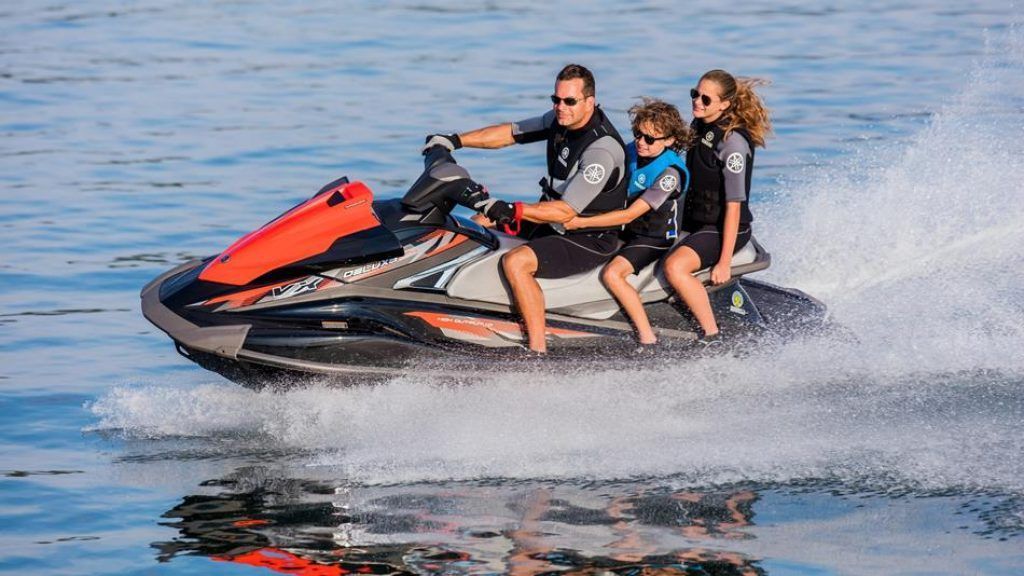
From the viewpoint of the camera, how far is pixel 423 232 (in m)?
6.89

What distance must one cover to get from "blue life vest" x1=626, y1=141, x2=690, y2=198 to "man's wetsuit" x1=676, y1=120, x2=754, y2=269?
13cm

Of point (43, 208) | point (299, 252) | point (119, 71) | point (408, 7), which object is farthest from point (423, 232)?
point (408, 7)

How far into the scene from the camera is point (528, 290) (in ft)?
22.5

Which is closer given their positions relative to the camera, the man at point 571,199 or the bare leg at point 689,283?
the man at point 571,199

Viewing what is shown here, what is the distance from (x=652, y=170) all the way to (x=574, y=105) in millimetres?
486

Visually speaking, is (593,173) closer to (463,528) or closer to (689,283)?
(689,283)

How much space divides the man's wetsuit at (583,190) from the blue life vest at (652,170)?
0.08 m

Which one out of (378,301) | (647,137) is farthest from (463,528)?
(647,137)

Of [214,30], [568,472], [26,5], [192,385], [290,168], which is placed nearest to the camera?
[568,472]

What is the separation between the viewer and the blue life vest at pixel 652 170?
22.9 feet

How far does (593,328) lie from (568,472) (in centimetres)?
92

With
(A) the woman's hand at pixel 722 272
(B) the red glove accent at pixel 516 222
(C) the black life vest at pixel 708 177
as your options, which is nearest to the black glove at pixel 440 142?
(B) the red glove accent at pixel 516 222

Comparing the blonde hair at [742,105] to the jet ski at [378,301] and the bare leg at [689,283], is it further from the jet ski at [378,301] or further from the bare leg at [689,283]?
the jet ski at [378,301]

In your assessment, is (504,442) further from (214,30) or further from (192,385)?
(214,30)
